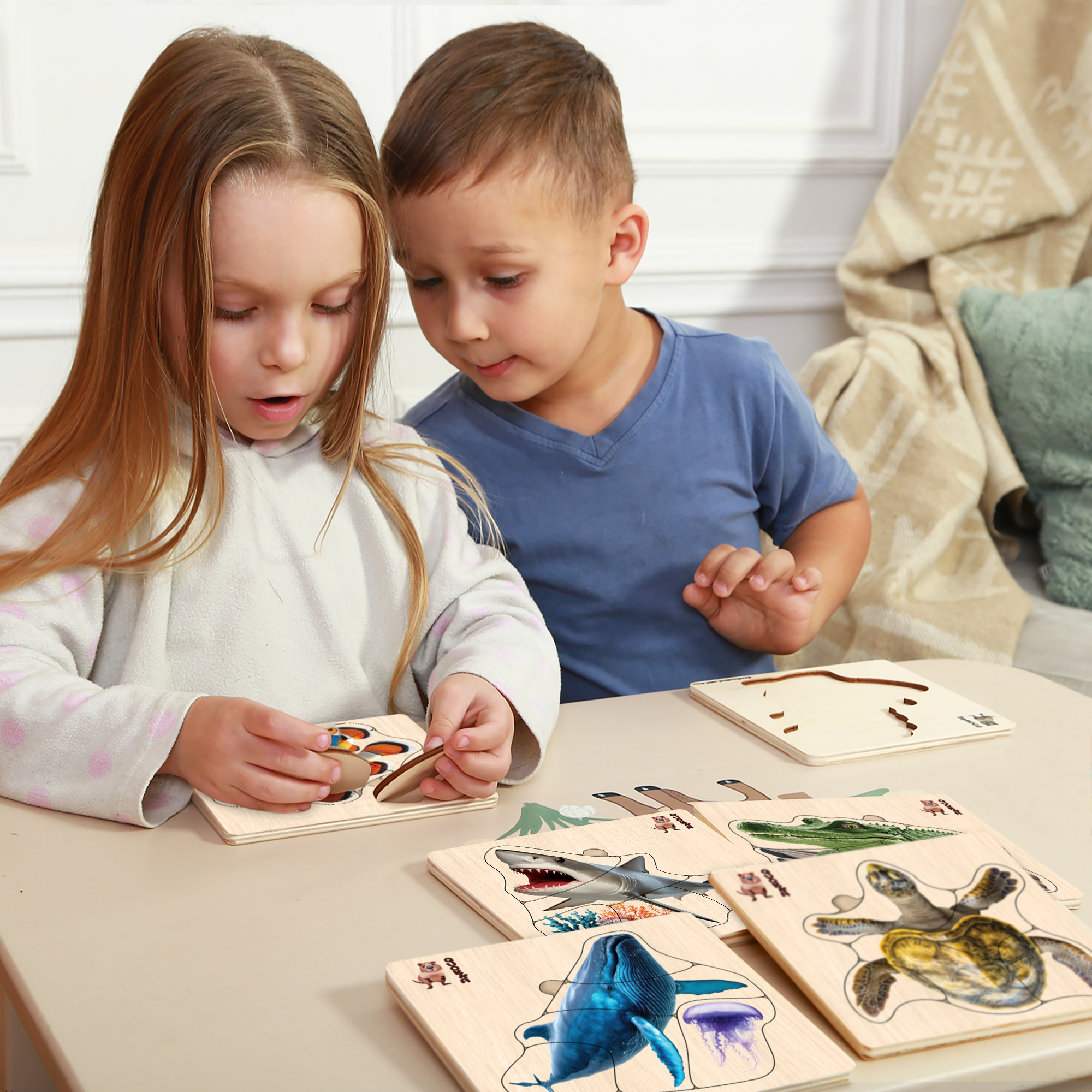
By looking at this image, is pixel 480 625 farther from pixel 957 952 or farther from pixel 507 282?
pixel 957 952

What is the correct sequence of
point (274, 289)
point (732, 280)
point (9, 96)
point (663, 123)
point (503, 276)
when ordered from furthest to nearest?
point (732, 280), point (663, 123), point (9, 96), point (503, 276), point (274, 289)

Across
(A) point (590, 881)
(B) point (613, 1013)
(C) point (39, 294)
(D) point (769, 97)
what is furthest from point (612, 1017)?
(D) point (769, 97)

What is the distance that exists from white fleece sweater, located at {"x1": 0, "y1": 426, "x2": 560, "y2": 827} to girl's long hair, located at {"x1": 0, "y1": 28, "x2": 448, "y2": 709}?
0.06 ft

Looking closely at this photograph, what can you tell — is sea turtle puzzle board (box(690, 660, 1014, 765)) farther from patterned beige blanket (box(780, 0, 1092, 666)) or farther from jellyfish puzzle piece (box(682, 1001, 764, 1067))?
patterned beige blanket (box(780, 0, 1092, 666))

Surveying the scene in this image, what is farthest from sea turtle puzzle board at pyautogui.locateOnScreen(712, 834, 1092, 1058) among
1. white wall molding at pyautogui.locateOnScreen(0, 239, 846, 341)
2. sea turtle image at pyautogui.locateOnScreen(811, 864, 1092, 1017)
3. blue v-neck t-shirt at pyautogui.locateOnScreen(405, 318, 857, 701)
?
white wall molding at pyautogui.locateOnScreen(0, 239, 846, 341)

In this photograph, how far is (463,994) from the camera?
0.47 metres

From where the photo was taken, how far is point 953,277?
1.78 metres

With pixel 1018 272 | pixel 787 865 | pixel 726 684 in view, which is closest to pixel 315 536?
pixel 726 684

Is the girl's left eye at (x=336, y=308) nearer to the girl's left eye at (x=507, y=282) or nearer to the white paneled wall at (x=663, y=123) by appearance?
the girl's left eye at (x=507, y=282)

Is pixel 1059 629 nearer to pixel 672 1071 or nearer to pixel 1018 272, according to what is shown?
pixel 1018 272

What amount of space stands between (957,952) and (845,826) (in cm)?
13

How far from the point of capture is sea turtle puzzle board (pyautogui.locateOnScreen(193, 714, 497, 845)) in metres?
0.63

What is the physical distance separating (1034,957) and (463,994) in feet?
0.79

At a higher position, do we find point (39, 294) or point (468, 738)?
point (39, 294)
